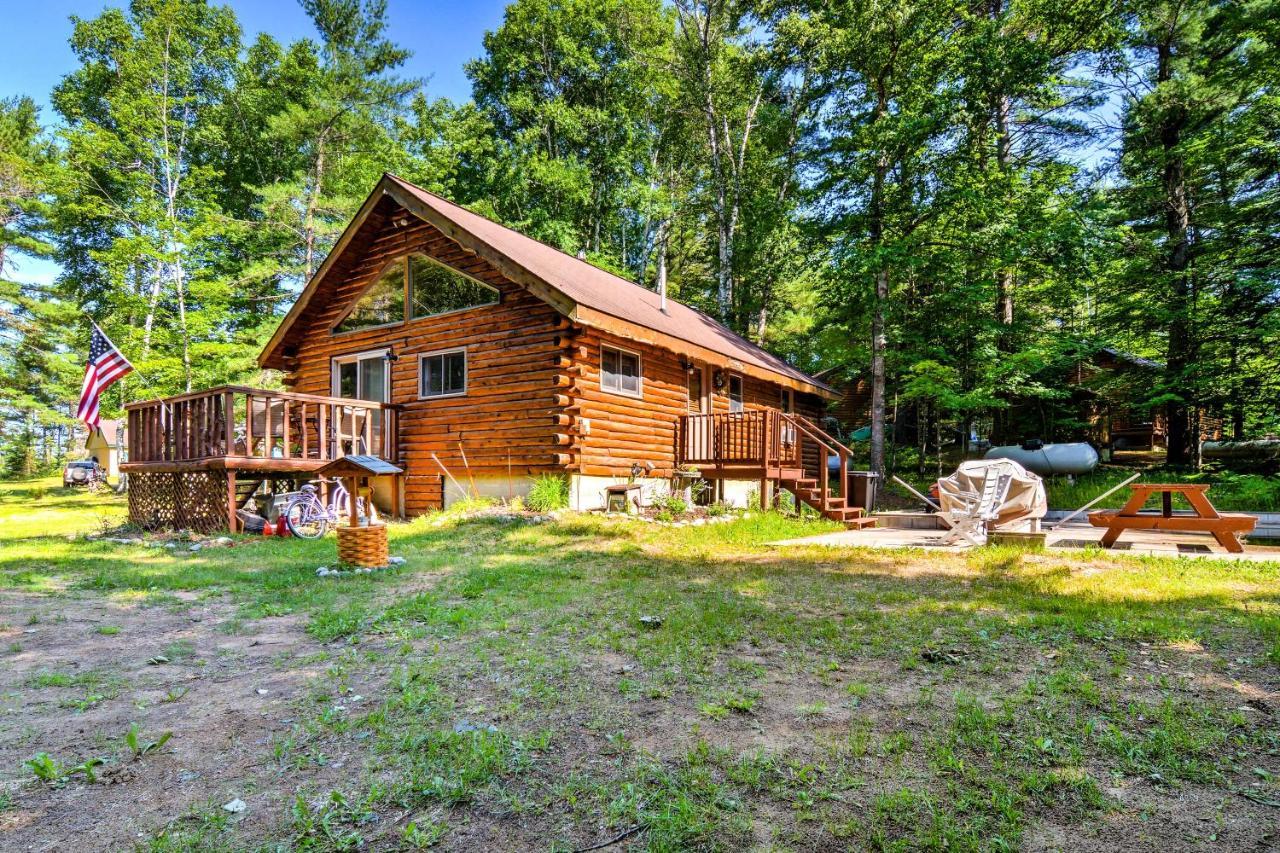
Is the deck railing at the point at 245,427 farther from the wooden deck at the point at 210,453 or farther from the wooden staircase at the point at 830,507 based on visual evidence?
the wooden staircase at the point at 830,507

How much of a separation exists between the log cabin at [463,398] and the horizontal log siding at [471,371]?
33mm

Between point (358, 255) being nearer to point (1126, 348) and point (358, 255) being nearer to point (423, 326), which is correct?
point (423, 326)

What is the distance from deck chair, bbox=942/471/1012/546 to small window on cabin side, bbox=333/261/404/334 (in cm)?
1164

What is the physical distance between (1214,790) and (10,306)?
35570 mm

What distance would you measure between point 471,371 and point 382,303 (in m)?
3.40

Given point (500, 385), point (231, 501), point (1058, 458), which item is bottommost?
point (231, 501)

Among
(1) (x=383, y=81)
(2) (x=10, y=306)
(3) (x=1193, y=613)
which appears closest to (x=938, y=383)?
(3) (x=1193, y=613)

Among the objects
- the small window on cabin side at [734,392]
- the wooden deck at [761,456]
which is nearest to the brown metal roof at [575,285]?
the small window on cabin side at [734,392]

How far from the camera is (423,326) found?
12.8 meters

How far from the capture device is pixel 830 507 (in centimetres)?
1155

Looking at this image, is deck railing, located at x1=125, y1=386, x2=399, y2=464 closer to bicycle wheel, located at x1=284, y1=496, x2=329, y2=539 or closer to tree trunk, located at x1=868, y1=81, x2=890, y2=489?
bicycle wheel, located at x1=284, y1=496, x2=329, y2=539

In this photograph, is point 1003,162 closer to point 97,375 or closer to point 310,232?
point 97,375

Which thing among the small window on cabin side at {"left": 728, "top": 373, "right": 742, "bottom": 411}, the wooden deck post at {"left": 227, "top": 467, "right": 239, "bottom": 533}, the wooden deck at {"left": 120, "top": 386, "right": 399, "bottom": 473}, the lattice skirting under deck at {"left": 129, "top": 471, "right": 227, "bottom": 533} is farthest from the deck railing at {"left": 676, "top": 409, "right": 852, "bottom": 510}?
the lattice skirting under deck at {"left": 129, "top": 471, "right": 227, "bottom": 533}

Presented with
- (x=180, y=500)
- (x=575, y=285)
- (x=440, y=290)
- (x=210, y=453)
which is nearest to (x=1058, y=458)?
(x=575, y=285)
